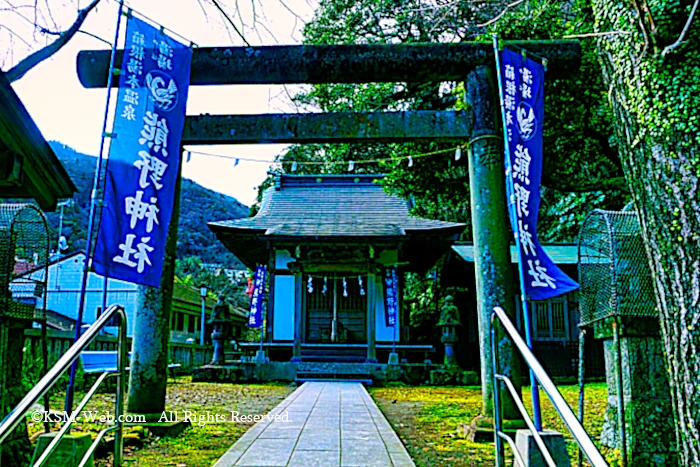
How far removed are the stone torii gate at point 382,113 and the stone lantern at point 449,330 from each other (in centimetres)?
953

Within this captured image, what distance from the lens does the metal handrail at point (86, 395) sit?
2199 mm

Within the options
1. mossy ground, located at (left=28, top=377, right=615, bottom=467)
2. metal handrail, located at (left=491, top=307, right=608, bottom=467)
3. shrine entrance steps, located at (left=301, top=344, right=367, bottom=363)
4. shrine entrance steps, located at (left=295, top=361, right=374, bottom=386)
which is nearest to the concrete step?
shrine entrance steps, located at (left=295, top=361, right=374, bottom=386)

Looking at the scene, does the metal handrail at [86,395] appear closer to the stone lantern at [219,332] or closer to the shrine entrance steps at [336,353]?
the stone lantern at [219,332]

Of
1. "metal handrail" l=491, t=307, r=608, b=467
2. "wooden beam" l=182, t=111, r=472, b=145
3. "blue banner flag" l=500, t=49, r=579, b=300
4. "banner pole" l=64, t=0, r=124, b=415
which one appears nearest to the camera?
"metal handrail" l=491, t=307, r=608, b=467

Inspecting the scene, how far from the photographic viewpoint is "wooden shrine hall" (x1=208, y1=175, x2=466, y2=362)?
15547 millimetres

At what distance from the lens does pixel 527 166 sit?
5688 millimetres

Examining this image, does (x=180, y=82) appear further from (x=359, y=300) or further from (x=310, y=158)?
(x=310, y=158)

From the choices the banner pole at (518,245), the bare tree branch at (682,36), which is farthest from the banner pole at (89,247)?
the bare tree branch at (682,36)

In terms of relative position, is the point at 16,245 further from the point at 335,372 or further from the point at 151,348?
the point at 335,372

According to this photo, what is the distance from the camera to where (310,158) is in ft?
91.4

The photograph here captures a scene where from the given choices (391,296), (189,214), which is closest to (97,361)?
(391,296)

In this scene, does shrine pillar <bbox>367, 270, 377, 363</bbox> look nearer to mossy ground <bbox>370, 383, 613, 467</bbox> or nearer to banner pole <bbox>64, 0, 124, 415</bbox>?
mossy ground <bbox>370, 383, 613, 467</bbox>

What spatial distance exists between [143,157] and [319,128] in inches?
76.9

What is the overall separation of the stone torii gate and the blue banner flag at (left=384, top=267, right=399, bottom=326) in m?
10.5
